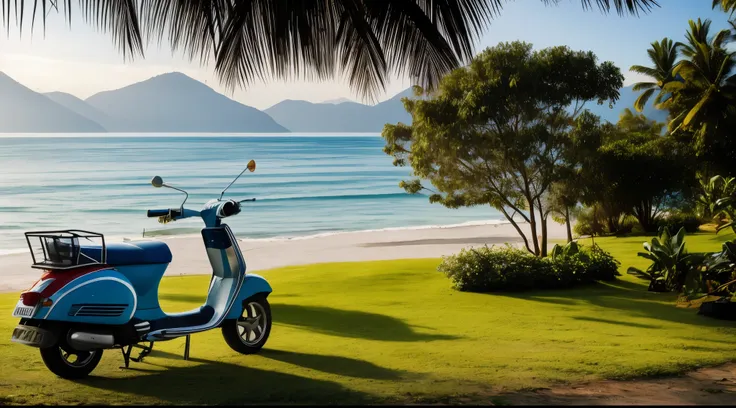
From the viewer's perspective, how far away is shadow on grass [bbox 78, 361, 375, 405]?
5.60 m

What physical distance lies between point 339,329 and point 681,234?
5.73 m

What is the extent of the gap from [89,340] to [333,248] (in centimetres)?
2317

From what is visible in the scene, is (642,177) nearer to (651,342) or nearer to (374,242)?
(374,242)

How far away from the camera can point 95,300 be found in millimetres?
6121

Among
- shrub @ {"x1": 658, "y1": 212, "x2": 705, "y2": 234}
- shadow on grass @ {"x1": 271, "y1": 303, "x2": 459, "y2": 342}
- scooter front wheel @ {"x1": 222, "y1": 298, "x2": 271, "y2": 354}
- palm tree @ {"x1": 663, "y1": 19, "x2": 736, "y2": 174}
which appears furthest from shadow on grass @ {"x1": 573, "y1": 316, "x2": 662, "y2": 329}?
palm tree @ {"x1": 663, "y1": 19, "x2": 736, "y2": 174}

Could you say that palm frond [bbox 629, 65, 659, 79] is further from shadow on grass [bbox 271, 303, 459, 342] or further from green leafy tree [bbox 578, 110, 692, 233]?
shadow on grass [bbox 271, 303, 459, 342]

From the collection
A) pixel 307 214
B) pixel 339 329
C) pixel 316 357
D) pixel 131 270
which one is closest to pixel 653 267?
pixel 339 329

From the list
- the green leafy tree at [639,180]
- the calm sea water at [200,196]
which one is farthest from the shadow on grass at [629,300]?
the calm sea water at [200,196]

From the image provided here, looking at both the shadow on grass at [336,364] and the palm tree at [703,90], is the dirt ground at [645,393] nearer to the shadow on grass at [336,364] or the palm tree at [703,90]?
the shadow on grass at [336,364]

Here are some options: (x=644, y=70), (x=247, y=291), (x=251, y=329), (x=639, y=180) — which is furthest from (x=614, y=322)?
(x=644, y=70)

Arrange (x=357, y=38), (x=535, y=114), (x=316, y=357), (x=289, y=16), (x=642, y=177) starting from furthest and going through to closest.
→ (x=642, y=177)
(x=535, y=114)
(x=316, y=357)
(x=357, y=38)
(x=289, y=16)

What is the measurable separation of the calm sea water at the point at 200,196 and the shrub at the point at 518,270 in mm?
21111

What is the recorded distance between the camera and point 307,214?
45.5 metres

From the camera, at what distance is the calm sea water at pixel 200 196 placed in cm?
4022
